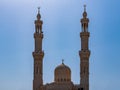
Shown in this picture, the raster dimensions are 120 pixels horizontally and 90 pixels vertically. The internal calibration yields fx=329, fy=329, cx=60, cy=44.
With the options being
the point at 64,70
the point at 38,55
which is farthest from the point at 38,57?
the point at 64,70

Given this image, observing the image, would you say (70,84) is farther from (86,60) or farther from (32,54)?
(32,54)

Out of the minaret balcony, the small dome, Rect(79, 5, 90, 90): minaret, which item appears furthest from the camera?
the minaret balcony

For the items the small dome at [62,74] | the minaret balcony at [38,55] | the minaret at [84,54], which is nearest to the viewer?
the minaret at [84,54]

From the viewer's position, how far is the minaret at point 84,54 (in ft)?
116

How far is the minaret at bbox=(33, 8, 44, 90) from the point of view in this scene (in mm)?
36000

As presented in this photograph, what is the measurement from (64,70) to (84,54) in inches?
111

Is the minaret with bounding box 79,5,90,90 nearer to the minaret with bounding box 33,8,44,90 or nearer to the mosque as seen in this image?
the mosque

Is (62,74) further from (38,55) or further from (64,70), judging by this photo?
(38,55)

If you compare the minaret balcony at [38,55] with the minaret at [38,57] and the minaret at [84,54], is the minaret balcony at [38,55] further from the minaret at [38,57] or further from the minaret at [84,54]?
the minaret at [84,54]

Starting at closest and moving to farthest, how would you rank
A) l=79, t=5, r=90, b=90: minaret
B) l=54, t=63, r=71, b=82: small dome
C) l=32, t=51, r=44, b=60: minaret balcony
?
l=79, t=5, r=90, b=90: minaret, l=54, t=63, r=71, b=82: small dome, l=32, t=51, r=44, b=60: minaret balcony

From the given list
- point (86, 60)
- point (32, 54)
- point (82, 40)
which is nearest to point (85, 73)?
point (86, 60)

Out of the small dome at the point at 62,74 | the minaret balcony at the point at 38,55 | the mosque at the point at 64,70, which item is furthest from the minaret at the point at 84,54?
the minaret balcony at the point at 38,55

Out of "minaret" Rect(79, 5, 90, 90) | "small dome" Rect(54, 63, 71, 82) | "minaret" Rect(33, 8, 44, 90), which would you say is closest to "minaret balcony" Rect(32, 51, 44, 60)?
"minaret" Rect(33, 8, 44, 90)

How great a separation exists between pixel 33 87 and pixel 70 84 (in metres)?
4.05
